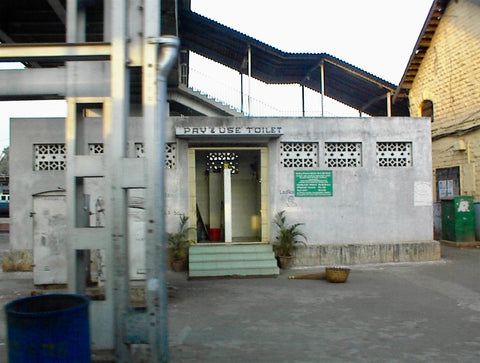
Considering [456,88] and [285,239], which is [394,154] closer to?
[285,239]

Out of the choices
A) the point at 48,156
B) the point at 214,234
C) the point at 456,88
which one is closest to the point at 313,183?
the point at 214,234

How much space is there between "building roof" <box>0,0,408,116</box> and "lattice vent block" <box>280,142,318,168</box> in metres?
4.87

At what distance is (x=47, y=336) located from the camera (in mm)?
3607

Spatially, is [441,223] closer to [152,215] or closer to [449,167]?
[449,167]

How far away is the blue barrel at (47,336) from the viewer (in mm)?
3576

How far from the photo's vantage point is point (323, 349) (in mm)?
5238

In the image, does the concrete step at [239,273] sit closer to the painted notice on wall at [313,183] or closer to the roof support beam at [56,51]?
the painted notice on wall at [313,183]

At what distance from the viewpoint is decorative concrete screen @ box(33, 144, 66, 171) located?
34.9 ft

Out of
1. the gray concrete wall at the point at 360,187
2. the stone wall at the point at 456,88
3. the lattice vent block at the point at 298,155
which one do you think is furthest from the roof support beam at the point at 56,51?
the stone wall at the point at 456,88

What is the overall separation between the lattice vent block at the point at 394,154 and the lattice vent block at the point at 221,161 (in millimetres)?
4357

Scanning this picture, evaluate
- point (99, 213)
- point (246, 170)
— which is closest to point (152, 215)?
point (99, 213)

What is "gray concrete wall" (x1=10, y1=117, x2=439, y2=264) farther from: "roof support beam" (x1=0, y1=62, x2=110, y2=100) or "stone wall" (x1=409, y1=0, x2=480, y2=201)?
"roof support beam" (x1=0, y1=62, x2=110, y2=100)

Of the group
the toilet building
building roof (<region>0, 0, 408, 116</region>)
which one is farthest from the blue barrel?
building roof (<region>0, 0, 408, 116</region>)

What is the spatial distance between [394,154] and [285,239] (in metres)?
3.62
